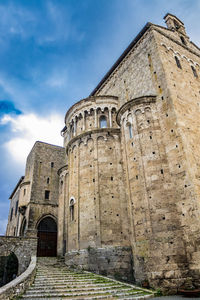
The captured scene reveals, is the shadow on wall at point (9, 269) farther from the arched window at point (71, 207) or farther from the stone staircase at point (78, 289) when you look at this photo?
the stone staircase at point (78, 289)

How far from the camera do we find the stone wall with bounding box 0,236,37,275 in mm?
15477

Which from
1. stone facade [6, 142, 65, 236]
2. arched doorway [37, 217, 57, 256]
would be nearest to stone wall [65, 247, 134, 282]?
arched doorway [37, 217, 57, 256]

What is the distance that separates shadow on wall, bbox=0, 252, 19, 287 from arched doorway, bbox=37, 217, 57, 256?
496 centimetres

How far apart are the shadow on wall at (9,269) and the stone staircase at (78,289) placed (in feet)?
18.3

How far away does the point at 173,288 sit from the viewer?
11.0 metres

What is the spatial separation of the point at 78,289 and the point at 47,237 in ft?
47.7

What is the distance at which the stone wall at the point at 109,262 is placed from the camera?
1409 cm

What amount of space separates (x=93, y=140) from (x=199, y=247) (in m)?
11.0

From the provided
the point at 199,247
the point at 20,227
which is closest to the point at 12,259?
the point at 20,227

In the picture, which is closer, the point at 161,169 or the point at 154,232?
the point at 154,232

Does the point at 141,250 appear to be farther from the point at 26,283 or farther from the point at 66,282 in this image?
the point at 26,283

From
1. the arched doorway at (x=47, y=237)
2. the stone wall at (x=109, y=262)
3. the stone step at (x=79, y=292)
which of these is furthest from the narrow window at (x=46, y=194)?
the stone step at (x=79, y=292)

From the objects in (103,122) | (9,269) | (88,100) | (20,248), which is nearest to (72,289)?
(20,248)

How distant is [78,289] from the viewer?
10227mm
